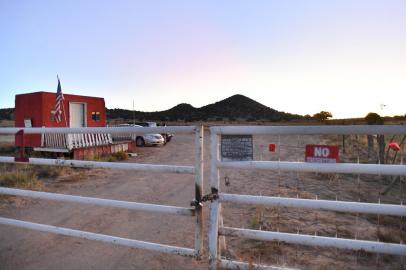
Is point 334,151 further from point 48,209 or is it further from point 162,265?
point 48,209

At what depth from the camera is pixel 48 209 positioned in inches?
238

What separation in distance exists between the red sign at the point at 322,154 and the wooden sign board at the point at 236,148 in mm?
501

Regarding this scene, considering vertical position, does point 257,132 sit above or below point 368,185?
above

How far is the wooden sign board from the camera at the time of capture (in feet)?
9.34

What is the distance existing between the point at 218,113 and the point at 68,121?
98962 mm

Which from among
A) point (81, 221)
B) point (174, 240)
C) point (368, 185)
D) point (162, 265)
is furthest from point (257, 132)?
point (368, 185)

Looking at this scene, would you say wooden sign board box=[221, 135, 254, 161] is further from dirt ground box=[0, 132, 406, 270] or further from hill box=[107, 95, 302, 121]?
hill box=[107, 95, 302, 121]

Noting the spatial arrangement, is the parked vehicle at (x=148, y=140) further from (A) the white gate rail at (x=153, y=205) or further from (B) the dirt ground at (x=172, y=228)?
(A) the white gate rail at (x=153, y=205)

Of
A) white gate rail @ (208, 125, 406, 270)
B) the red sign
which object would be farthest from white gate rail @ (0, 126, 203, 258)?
the red sign

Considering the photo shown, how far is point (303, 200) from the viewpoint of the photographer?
8.84 ft

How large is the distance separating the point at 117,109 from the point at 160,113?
1475cm

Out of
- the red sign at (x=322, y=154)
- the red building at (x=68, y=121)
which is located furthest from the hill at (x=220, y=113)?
the red sign at (x=322, y=154)

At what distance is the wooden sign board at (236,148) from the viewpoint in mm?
→ 2848

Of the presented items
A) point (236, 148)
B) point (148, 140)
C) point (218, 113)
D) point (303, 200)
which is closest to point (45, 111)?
point (148, 140)
